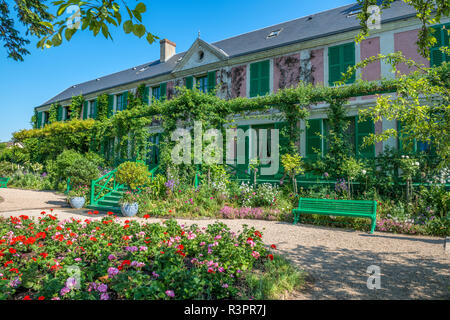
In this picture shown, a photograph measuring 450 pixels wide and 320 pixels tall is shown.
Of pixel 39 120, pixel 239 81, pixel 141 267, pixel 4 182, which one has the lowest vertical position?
pixel 141 267

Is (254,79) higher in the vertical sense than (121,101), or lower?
lower

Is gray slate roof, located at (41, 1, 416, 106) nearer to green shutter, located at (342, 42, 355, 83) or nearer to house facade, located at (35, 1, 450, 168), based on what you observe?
house facade, located at (35, 1, 450, 168)

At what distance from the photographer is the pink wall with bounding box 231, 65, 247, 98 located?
12625mm

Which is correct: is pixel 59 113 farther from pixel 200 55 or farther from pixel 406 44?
pixel 406 44

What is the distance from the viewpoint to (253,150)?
11445 mm

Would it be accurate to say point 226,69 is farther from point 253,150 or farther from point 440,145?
point 440,145

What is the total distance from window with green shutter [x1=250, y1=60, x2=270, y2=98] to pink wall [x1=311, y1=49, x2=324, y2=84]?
1.93m

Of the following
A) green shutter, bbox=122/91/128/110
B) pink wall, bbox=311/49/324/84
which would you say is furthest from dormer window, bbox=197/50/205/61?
pink wall, bbox=311/49/324/84

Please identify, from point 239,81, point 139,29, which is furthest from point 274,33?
point 139,29

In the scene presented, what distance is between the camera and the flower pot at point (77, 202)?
8.29 meters

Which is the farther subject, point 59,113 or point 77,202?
point 59,113

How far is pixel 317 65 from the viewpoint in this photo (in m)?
10.9

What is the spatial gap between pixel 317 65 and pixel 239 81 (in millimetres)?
3548
